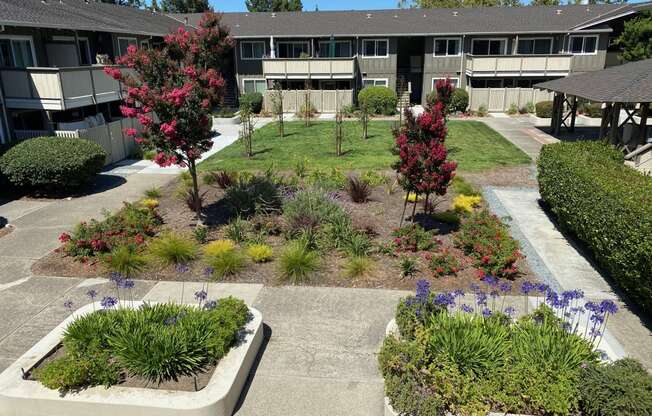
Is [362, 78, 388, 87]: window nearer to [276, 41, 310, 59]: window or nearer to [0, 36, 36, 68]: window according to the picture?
[276, 41, 310, 59]: window

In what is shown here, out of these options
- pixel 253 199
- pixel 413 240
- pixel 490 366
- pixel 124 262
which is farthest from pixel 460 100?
pixel 490 366

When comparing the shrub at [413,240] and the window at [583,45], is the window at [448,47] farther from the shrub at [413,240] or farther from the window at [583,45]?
the shrub at [413,240]

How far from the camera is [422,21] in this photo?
116 feet

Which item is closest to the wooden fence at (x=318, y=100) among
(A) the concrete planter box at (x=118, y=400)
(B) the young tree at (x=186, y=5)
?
(A) the concrete planter box at (x=118, y=400)

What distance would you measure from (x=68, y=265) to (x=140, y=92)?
3814 millimetres

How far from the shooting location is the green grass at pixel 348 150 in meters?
18.3

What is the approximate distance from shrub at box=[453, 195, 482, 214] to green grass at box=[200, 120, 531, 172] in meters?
4.24

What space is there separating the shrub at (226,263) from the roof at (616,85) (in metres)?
13.2

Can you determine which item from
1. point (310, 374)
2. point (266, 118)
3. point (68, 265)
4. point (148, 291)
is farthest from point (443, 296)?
point (266, 118)

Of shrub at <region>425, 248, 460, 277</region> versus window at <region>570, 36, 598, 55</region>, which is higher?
window at <region>570, 36, 598, 55</region>

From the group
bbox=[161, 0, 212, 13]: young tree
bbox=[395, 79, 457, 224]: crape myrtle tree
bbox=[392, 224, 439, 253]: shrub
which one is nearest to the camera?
bbox=[395, 79, 457, 224]: crape myrtle tree

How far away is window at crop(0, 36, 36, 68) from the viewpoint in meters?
17.4

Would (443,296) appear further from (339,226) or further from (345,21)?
(345,21)

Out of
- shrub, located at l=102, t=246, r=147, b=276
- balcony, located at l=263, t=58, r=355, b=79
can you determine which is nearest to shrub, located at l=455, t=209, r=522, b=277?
shrub, located at l=102, t=246, r=147, b=276
